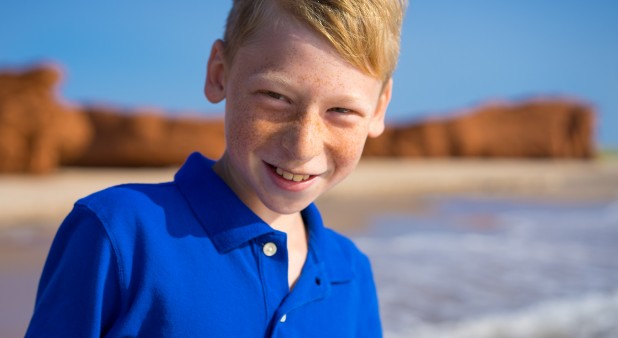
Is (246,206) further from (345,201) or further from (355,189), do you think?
(355,189)

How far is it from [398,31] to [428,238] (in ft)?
19.6

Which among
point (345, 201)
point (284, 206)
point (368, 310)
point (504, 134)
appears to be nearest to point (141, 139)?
point (345, 201)

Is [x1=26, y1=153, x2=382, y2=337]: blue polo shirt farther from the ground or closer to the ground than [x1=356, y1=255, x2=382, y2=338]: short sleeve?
farther from the ground

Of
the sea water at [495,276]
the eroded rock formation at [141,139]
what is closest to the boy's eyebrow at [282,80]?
the sea water at [495,276]

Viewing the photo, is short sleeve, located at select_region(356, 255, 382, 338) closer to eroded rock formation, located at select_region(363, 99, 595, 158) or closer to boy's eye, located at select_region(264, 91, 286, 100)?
boy's eye, located at select_region(264, 91, 286, 100)

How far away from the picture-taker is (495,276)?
4945mm

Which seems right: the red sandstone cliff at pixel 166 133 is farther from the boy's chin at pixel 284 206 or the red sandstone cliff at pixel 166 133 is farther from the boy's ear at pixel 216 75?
the boy's chin at pixel 284 206

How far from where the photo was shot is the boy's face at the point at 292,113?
1.05 metres

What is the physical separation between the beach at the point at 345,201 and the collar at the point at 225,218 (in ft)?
7.44

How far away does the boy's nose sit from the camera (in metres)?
1.06

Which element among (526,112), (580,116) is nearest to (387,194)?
(526,112)

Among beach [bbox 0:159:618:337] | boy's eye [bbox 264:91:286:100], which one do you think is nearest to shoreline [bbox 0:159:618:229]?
beach [bbox 0:159:618:337]

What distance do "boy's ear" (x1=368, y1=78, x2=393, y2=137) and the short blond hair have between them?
88mm

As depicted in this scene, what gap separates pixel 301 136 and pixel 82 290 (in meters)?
0.46
